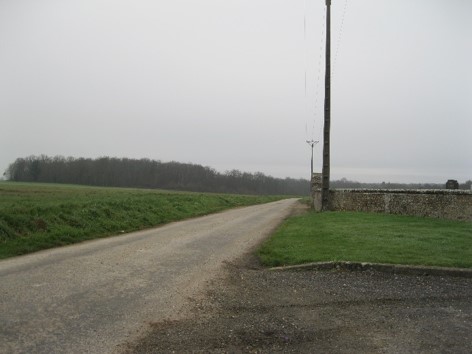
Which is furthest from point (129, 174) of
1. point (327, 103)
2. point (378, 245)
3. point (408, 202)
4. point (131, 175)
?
point (378, 245)

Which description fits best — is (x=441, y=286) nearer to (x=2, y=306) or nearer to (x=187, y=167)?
(x=2, y=306)

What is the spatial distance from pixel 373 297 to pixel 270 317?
6.30 feet

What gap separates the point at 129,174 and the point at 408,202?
300 feet

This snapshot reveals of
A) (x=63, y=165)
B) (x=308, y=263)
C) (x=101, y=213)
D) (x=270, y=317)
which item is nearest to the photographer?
(x=270, y=317)

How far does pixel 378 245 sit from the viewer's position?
9719 mm

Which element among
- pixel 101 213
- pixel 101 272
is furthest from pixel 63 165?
pixel 101 272

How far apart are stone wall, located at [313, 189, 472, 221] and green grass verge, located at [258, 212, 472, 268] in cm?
155

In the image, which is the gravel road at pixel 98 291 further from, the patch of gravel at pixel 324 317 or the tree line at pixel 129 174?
the tree line at pixel 129 174

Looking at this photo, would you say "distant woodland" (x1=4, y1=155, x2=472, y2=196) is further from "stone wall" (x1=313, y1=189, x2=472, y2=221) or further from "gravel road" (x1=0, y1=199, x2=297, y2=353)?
"gravel road" (x1=0, y1=199, x2=297, y2=353)

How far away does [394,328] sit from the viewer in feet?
16.8

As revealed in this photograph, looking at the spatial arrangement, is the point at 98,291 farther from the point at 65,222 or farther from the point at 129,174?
the point at 129,174

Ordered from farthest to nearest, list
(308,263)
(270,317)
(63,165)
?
(63,165) → (308,263) → (270,317)

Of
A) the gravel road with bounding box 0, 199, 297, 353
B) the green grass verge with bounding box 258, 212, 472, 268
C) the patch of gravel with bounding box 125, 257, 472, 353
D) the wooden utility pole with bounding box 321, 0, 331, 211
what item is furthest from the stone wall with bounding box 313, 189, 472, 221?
the patch of gravel with bounding box 125, 257, 472, 353

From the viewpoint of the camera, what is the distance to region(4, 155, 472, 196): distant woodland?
96.6 m
